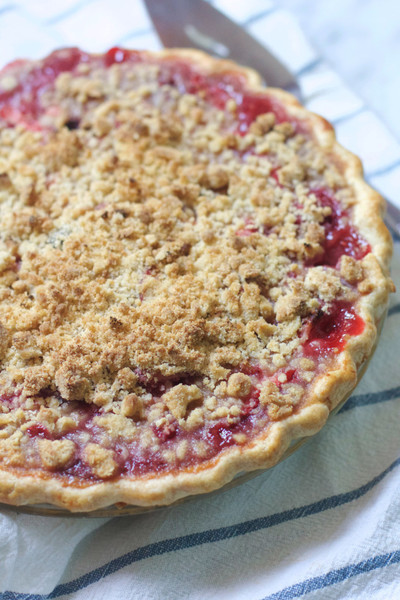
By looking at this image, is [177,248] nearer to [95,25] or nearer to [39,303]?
[39,303]

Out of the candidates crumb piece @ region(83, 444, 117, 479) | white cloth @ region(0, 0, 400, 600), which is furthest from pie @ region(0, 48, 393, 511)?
white cloth @ region(0, 0, 400, 600)

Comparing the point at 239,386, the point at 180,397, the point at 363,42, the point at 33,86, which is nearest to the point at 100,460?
the point at 180,397

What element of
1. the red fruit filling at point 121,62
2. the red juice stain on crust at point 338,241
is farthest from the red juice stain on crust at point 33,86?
the red juice stain on crust at point 338,241

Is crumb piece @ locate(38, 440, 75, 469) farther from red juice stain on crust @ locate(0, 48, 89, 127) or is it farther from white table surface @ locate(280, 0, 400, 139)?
white table surface @ locate(280, 0, 400, 139)

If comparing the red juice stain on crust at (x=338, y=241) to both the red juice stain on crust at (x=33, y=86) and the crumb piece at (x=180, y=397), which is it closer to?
the crumb piece at (x=180, y=397)

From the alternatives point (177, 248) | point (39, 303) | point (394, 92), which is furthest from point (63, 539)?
point (394, 92)

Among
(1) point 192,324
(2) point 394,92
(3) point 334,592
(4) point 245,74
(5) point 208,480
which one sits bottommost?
(3) point 334,592

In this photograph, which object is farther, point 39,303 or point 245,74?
A: point 245,74
